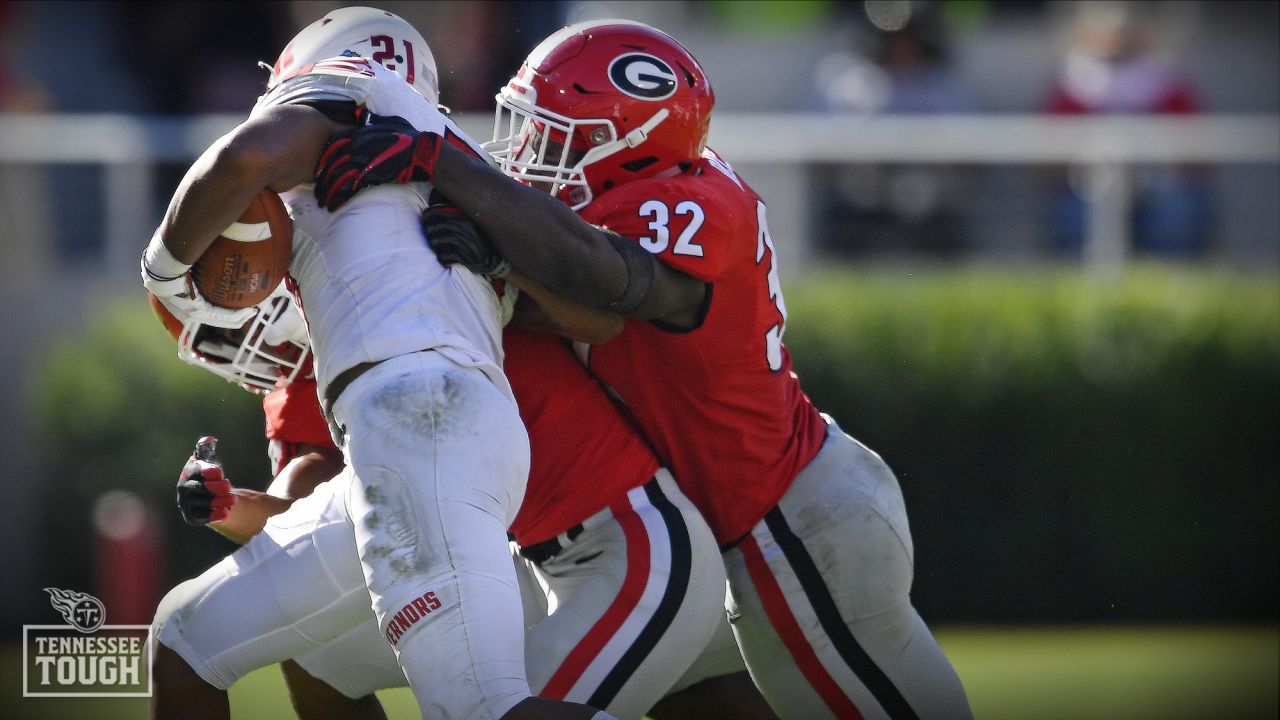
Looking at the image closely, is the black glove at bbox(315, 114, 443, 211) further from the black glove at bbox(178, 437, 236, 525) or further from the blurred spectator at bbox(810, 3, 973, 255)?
the blurred spectator at bbox(810, 3, 973, 255)

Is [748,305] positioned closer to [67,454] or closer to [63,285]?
[67,454]

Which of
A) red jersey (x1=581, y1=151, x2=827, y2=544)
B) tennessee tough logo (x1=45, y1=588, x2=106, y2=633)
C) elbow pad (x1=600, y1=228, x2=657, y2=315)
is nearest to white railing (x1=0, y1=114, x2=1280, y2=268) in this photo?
tennessee tough logo (x1=45, y1=588, x2=106, y2=633)

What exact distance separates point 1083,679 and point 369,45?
3586 mm

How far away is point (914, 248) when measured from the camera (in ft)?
25.8

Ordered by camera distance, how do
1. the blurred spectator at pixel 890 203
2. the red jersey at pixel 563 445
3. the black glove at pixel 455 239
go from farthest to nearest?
the blurred spectator at pixel 890 203
the red jersey at pixel 563 445
the black glove at pixel 455 239

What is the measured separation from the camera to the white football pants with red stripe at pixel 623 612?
3307 millimetres

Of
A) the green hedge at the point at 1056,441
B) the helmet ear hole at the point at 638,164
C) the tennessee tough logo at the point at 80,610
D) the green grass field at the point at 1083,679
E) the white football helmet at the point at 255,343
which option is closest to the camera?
the white football helmet at the point at 255,343

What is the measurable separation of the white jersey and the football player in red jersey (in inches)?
16.7

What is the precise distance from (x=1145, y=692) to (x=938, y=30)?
14.0ft

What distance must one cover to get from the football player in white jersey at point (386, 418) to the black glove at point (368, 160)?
0.04 meters

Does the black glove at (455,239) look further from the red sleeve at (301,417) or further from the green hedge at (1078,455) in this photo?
the green hedge at (1078,455)

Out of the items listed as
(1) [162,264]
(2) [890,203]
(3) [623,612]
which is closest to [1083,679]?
(2) [890,203]

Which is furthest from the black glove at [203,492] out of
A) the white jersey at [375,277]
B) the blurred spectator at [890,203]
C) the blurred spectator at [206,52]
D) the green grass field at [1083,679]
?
the blurred spectator at [206,52]

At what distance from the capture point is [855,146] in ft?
26.0
